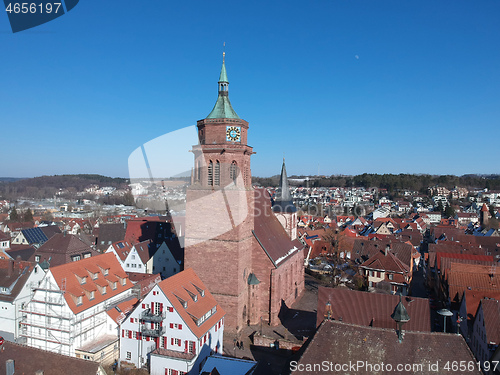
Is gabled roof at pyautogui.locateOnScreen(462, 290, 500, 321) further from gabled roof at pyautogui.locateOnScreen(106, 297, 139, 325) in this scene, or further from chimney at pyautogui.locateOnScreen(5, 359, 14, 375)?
chimney at pyautogui.locateOnScreen(5, 359, 14, 375)

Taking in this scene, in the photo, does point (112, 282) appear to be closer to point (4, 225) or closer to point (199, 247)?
point (199, 247)

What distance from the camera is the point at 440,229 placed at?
74.3m

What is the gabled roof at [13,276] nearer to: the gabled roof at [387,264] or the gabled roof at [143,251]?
the gabled roof at [143,251]

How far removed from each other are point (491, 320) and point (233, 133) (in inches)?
811

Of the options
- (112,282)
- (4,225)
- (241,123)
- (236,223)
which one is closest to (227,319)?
A: (236,223)

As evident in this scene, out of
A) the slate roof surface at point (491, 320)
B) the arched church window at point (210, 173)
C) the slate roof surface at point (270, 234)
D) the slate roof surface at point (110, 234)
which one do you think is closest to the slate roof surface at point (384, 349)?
the slate roof surface at point (491, 320)

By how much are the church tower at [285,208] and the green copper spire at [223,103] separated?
553 inches

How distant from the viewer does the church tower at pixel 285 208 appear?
39.7 m

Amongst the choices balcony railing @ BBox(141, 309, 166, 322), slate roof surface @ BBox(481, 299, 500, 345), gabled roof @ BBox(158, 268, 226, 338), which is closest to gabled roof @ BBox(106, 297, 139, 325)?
balcony railing @ BBox(141, 309, 166, 322)

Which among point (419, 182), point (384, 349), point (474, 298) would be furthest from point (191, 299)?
point (419, 182)

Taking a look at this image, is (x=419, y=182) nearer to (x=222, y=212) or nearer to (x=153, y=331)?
(x=222, y=212)

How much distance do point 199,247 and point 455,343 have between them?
1823cm

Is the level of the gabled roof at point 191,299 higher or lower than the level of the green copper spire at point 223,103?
lower

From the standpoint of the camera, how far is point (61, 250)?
39.5m
